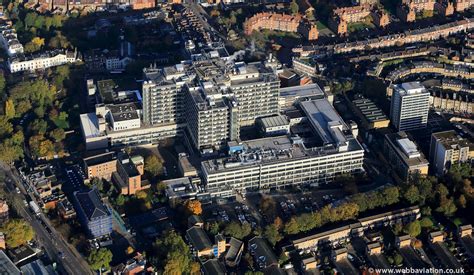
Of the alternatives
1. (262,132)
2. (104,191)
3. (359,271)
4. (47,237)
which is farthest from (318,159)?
(47,237)

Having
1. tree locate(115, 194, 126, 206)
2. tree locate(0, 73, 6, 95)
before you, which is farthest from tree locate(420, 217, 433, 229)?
tree locate(0, 73, 6, 95)

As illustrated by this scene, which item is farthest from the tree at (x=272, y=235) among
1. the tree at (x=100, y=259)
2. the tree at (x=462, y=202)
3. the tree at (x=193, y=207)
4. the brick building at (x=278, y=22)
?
the brick building at (x=278, y=22)

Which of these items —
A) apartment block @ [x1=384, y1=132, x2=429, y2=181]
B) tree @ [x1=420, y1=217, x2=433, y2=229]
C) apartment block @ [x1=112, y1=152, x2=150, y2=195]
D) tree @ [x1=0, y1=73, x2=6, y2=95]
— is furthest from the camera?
tree @ [x1=0, y1=73, x2=6, y2=95]

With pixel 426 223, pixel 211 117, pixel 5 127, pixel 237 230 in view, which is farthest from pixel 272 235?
pixel 5 127

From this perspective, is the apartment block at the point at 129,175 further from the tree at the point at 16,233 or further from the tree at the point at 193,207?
the tree at the point at 16,233

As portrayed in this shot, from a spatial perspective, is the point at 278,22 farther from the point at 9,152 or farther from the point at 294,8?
the point at 9,152

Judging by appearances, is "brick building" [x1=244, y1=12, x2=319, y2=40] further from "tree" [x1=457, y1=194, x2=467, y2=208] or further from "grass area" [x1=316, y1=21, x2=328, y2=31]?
"tree" [x1=457, y1=194, x2=467, y2=208]
